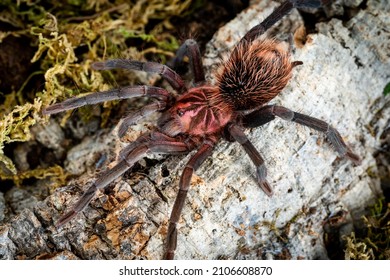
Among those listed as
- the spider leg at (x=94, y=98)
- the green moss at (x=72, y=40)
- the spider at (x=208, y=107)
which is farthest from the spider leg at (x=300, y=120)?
the green moss at (x=72, y=40)

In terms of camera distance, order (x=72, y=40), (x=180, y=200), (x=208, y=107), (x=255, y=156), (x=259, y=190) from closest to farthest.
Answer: (x=180, y=200) < (x=255, y=156) < (x=259, y=190) < (x=208, y=107) < (x=72, y=40)

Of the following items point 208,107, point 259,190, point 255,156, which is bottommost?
point 259,190

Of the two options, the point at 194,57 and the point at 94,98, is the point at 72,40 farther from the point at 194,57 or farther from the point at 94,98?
the point at 194,57

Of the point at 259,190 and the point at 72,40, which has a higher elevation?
the point at 72,40

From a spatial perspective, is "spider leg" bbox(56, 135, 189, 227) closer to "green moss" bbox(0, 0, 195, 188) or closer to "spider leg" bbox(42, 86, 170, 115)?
"spider leg" bbox(42, 86, 170, 115)

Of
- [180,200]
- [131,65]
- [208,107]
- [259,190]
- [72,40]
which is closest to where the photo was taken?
[180,200]

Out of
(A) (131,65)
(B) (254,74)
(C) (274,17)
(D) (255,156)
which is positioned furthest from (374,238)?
(A) (131,65)
